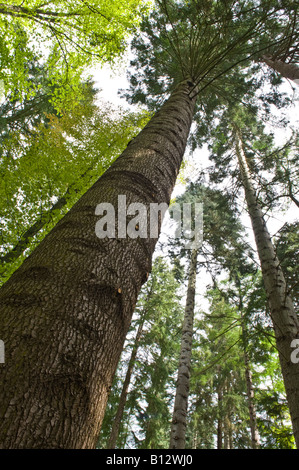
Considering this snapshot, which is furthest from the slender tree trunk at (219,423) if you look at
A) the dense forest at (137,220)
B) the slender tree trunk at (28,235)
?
the slender tree trunk at (28,235)

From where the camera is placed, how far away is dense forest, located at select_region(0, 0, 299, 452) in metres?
0.83

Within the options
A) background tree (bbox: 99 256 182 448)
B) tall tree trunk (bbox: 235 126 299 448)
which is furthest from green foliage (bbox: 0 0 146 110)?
background tree (bbox: 99 256 182 448)

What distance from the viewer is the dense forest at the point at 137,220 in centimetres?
83

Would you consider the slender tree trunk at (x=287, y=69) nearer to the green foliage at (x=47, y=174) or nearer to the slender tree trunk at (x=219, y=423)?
the green foliage at (x=47, y=174)

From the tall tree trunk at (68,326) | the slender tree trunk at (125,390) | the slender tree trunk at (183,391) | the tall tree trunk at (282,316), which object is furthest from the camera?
the slender tree trunk at (125,390)

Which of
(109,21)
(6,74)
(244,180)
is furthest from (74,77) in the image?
(244,180)

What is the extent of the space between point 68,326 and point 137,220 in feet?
2.21

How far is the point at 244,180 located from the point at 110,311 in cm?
527

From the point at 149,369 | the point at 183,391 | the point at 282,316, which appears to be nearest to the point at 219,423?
Result: the point at 149,369

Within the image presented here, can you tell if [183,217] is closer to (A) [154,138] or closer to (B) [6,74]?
(B) [6,74]

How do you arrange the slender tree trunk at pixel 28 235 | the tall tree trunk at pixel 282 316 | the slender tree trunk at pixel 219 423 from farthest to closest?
the slender tree trunk at pixel 219 423 < the slender tree trunk at pixel 28 235 < the tall tree trunk at pixel 282 316


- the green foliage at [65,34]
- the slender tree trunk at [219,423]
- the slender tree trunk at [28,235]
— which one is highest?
the green foliage at [65,34]

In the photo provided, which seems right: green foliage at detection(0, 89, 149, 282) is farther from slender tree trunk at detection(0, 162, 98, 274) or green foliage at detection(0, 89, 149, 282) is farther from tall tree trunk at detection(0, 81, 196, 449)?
tall tree trunk at detection(0, 81, 196, 449)

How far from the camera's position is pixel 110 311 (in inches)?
39.0
